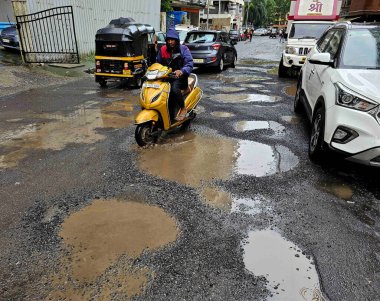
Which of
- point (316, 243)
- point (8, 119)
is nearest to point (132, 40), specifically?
point (8, 119)

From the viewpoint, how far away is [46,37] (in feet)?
43.4

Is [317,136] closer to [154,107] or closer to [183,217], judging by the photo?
[183,217]

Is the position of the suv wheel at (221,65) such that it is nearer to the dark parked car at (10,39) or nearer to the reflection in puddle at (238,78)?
the reflection in puddle at (238,78)

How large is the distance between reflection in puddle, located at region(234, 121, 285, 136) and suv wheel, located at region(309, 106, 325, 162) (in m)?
1.27

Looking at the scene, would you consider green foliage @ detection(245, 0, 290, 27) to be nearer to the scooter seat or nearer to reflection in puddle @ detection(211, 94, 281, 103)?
reflection in puddle @ detection(211, 94, 281, 103)

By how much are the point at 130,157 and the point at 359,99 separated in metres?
Answer: 3.09

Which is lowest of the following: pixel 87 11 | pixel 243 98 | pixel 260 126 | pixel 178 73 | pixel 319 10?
pixel 243 98

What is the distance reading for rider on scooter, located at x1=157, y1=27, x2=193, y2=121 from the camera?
5414mm

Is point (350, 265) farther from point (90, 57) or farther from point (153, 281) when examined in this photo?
point (90, 57)

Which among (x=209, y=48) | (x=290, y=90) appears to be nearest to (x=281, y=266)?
(x=290, y=90)

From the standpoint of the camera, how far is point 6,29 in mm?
14992

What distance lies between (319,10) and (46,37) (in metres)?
11.5

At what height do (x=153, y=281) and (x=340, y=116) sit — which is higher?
(x=340, y=116)

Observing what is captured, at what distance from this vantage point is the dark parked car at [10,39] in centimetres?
1438
